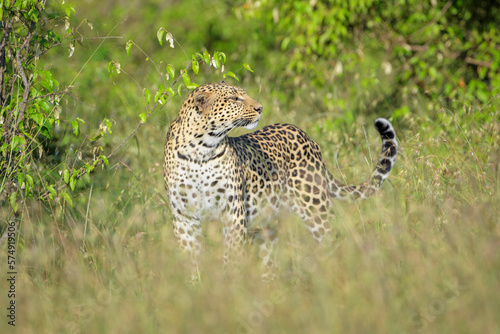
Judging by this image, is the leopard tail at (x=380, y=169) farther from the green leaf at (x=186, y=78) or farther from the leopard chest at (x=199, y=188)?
the green leaf at (x=186, y=78)

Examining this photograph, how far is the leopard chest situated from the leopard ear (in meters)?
0.42

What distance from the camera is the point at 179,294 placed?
3.29 m

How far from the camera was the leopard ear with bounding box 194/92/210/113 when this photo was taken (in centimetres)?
467

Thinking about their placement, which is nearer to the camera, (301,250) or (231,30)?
(301,250)

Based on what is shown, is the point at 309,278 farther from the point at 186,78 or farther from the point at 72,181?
the point at 72,181

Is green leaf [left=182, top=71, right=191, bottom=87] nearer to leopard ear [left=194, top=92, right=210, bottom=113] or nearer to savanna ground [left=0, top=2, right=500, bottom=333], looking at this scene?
leopard ear [left=194, top=92, right=210, bottom=113]

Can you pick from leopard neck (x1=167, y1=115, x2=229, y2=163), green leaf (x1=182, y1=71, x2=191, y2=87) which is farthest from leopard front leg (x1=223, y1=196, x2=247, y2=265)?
green leaf (x1=182, y1=71, x2=191, y2=87)

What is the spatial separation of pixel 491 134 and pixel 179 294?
148 inches

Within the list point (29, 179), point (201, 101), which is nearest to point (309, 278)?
point (201, 101)

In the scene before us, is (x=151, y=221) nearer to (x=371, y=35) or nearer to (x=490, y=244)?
(x=490, y=244)

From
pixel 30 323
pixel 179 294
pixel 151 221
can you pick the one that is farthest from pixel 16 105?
pixel 179 294

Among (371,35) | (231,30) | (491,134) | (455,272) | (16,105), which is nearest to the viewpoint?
(455,272)

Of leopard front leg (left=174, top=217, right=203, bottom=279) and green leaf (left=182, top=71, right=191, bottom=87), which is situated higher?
green leaf (left=182, top=71, right=191, bottom=87)

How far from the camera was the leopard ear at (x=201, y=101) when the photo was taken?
15.3ft
